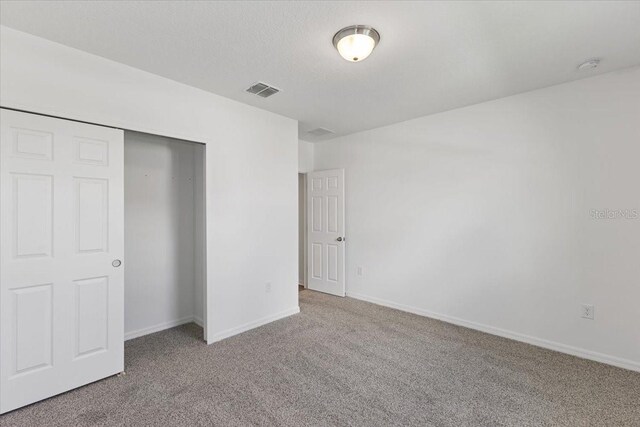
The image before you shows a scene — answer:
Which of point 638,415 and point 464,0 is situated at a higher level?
point 464,0

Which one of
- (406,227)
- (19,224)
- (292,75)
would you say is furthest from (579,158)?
(19,224)

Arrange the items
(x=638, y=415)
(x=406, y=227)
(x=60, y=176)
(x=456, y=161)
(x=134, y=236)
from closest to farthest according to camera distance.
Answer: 1. (x=638, y=415)
2. (x=60, y=176)
3. (x=134, y=236)
4. (x=456, y=161)
5. (x=406, y=227)

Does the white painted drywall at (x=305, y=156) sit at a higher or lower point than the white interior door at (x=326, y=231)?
higher

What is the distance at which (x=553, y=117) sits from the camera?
9.53 ft

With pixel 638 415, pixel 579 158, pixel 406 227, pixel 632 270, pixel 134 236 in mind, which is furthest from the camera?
pixel 406 227

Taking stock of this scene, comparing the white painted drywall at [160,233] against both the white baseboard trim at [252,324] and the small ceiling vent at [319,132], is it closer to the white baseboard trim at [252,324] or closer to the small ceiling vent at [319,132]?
the white baseboard trim at [252,324]

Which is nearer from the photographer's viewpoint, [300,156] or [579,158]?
[579,158]

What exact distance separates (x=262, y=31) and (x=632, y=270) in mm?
3598

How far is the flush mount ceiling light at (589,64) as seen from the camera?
7.86 ft

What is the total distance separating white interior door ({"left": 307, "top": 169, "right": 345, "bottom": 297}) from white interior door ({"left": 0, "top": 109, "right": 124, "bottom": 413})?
2.99m

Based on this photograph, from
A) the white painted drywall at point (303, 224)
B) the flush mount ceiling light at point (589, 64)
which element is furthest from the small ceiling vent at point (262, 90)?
the flush mount ceiling light at point (589, 64)

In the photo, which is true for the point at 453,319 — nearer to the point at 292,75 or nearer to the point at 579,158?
the point at 579,158

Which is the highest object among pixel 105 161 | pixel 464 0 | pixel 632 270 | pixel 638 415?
pixel 464 0

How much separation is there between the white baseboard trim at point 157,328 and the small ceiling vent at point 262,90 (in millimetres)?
2798
